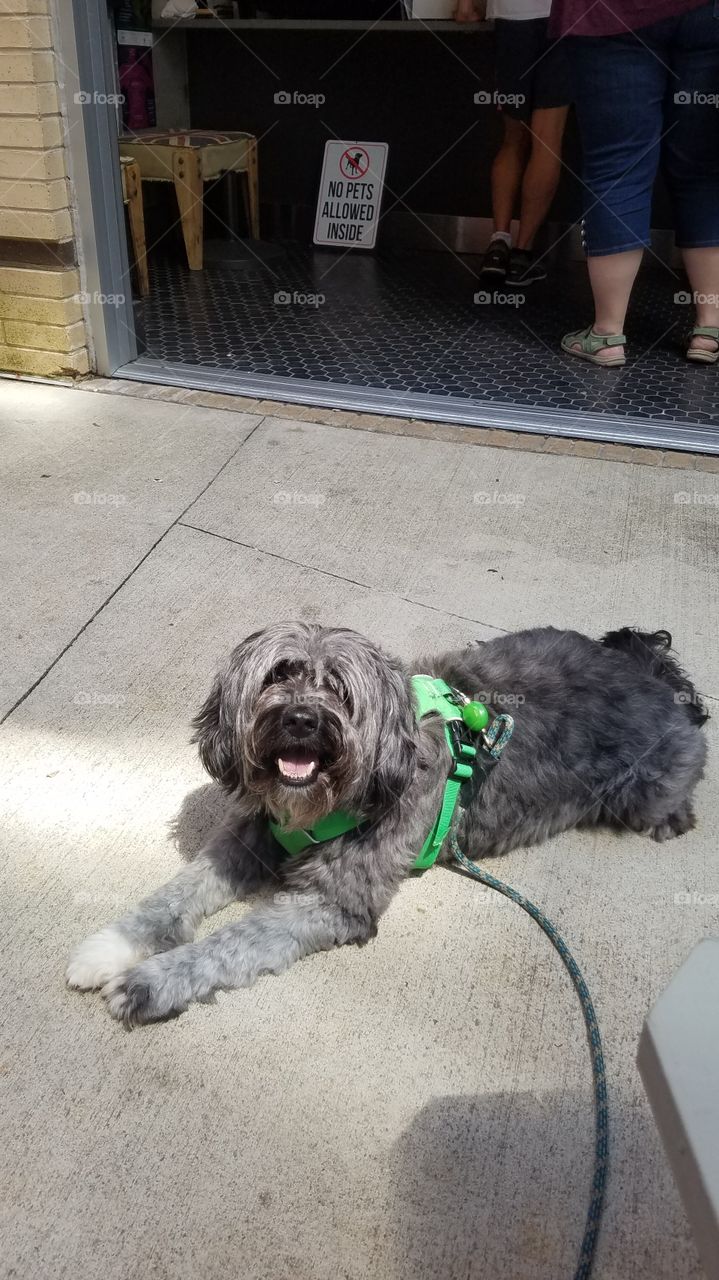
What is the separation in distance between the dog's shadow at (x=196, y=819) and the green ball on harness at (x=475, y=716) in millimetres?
823

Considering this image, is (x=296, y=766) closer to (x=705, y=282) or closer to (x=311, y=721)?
(x=311, y=721)

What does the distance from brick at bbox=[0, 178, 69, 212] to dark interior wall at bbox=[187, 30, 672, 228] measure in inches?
178

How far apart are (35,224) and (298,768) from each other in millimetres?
4519

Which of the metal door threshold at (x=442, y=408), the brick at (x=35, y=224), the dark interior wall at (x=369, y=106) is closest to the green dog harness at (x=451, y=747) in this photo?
the metal door threshold at (x=442, y=408)

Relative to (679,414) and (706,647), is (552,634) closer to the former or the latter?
(706,647)

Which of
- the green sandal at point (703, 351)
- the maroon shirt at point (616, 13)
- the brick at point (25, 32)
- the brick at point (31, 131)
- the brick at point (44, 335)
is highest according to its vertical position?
the maroon shirt at point (616, 13)

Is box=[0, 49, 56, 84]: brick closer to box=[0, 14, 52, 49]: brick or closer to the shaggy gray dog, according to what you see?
box=[0, 14, 52, 49]: brick

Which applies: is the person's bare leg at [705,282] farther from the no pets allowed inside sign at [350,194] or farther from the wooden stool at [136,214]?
the wooden stool at [136,214]

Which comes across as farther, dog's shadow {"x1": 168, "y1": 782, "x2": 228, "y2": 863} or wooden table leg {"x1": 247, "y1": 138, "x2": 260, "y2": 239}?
wooden table leg {"x1": 247, "y1": 138, "x2": 260, "y2": 239}

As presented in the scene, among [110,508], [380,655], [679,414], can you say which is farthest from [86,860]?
[679,414]

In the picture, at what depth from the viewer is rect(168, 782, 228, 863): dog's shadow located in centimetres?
298

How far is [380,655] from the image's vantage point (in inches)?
97.0

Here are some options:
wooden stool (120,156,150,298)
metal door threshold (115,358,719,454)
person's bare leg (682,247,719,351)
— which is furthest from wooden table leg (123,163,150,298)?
person's bare leg (682,247,719,351)

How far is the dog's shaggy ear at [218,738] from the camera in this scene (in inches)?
96.9
